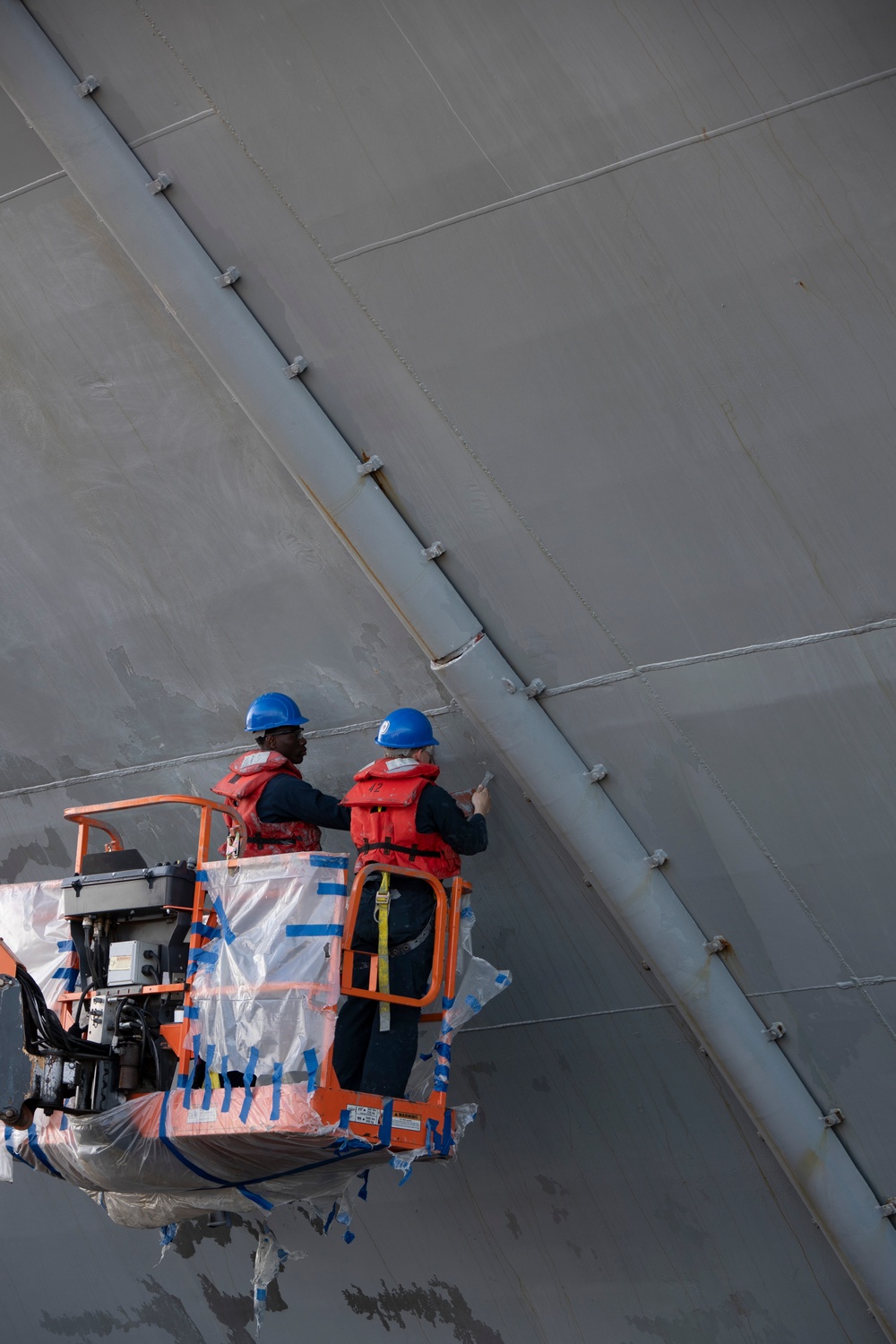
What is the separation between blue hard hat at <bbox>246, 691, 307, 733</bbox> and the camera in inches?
184

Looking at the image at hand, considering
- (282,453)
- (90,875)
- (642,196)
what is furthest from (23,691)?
(642,196)

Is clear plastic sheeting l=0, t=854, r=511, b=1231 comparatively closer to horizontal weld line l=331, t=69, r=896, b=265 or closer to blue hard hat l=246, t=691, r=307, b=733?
blue hard hat l=246, t=691, r=307, b=733

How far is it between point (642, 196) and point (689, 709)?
5.66ft

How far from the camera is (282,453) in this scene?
436 cm

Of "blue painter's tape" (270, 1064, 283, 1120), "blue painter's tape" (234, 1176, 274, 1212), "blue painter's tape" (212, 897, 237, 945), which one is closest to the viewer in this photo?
"blue painter's tape" (270, 1064, 283, 1120)

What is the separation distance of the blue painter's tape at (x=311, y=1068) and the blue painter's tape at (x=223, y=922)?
0.44m

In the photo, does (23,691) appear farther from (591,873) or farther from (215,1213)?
(591,873)

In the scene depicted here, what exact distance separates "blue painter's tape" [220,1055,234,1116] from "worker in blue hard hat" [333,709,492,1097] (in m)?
0.49

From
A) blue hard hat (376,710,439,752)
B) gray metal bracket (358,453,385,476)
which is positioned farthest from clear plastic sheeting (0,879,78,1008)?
gray metal bracket (358,453,385,476)

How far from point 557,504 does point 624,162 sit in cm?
114

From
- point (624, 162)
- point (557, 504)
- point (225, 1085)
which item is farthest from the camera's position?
point (557, 504)

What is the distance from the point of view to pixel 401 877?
4.12 metres

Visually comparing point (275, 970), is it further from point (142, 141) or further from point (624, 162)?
point (142, 141)

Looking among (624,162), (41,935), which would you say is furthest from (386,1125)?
(624,162)
